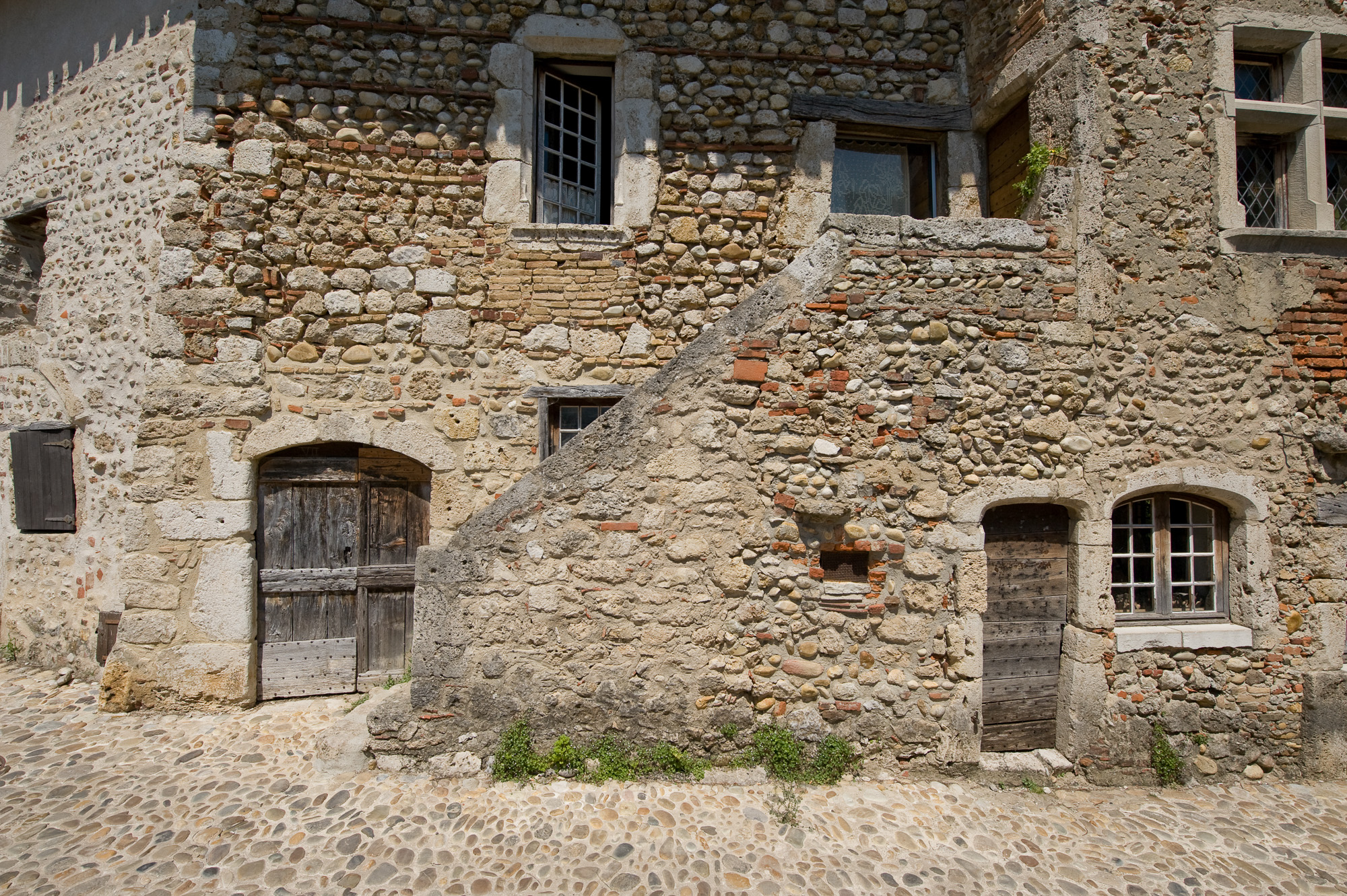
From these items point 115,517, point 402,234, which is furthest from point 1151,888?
A: point 115,517

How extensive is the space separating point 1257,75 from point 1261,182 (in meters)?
0.80

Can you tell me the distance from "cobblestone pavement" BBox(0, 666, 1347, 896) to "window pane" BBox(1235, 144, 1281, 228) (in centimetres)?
392

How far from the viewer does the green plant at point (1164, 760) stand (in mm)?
3727

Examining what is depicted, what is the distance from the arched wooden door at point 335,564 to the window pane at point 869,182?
456cm

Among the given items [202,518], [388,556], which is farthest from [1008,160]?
[202,518]

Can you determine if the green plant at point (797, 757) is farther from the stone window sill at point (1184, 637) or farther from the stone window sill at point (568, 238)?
the stone window sill at point (568, 238)

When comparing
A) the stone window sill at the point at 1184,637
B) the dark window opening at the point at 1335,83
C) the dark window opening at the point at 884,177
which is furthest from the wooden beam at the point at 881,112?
the stone window sill at the point at 1184,637

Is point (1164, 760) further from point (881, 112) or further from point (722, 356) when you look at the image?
point (881, 112)

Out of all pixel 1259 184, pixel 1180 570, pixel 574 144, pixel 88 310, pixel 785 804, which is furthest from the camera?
pixel 574 144

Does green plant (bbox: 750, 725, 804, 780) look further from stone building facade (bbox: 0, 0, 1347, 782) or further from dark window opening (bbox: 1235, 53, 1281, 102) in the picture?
dark window opening (bbox: 1235, 53, 1281, 102)

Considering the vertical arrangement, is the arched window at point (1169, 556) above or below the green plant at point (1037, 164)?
below

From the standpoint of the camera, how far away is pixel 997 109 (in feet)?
16.3

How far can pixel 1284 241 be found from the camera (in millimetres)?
3979

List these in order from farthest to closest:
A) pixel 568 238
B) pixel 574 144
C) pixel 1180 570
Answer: pixel 574 144
pixel 568 238
pixel 1180 570
